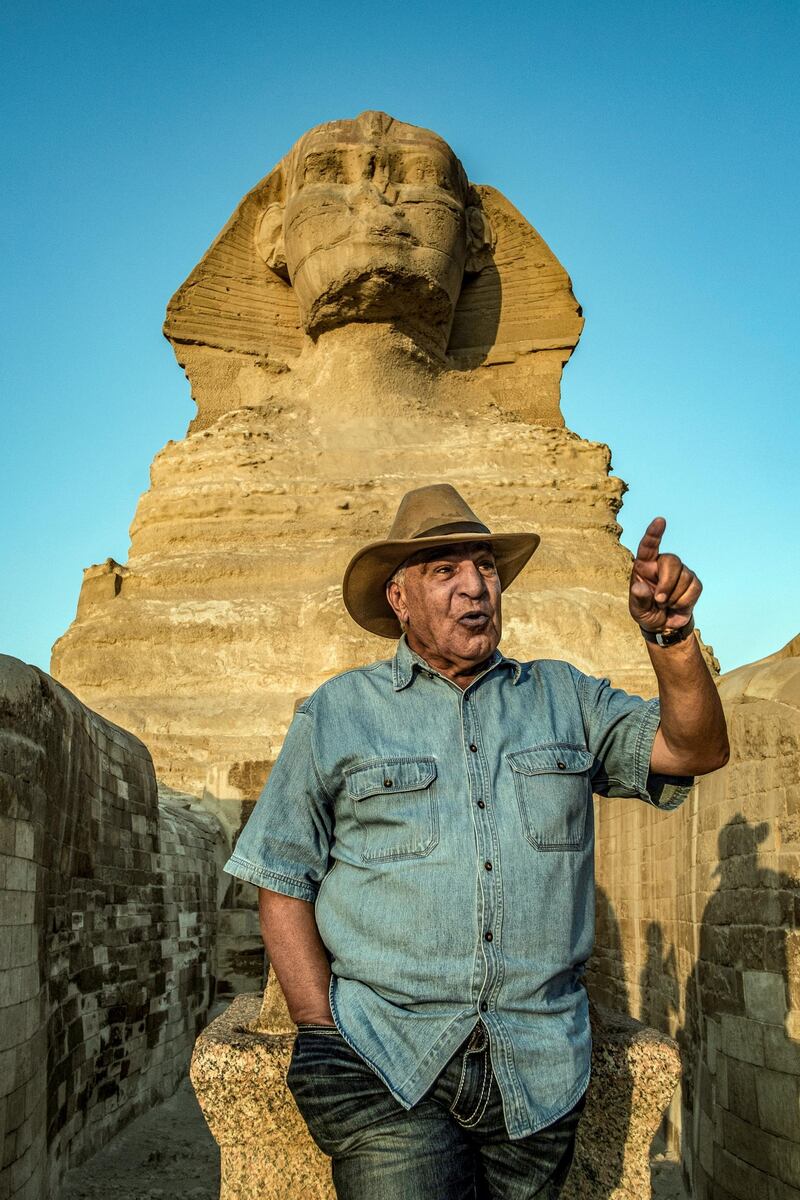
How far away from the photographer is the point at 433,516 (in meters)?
2.62

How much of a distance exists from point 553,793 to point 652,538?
53 centimetres

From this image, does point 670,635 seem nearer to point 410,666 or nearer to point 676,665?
point 676,665

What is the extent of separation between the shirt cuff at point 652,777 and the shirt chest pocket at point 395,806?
0.45 m

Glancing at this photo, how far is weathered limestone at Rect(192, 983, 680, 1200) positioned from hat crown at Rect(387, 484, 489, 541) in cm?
113

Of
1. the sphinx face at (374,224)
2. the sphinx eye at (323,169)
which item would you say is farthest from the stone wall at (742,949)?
the sphinx eye at (323,169)

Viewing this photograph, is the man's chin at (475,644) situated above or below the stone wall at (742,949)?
above

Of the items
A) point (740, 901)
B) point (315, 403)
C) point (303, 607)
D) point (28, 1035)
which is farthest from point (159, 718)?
point (740, 901)

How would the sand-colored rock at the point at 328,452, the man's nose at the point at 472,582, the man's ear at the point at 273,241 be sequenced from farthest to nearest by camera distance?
the man's ear at the point at 273,241 → the sand-colored rock at the point at 328,452 → the man's nose at the point at 472,582

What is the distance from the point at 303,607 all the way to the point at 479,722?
31.2 ft

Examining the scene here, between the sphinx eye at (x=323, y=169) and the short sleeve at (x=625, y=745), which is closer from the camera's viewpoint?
the short sleeve at (x=625, y=745)

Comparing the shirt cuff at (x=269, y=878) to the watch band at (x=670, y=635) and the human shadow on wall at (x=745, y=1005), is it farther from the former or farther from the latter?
the human shadow on wall at (x=745, y=1005)

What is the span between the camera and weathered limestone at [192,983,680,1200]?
2.36 m

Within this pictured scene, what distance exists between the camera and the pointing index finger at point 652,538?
2.10m

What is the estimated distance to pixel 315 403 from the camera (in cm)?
1477
